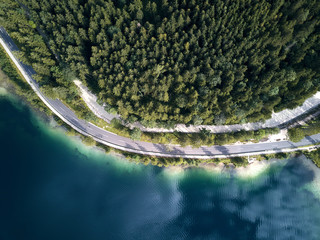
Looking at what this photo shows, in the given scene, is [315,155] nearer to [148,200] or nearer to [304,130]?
[304,130]

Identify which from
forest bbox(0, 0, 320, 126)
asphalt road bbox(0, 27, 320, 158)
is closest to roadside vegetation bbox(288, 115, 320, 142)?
asphalt road bbox(0, 27, 320, 158)

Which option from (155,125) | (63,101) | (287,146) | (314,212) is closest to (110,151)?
(155,125)

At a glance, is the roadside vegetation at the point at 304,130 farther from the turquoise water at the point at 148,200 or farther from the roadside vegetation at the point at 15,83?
the roadside vegetation at the point at 15,83

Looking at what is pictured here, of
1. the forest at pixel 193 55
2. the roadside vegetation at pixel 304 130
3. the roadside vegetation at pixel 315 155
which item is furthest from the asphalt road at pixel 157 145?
the forest at pixel 193 55

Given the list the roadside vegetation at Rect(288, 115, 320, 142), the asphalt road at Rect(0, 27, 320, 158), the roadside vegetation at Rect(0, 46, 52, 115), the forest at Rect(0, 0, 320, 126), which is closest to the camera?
the forest at Rect(0, 0, 320, 126)

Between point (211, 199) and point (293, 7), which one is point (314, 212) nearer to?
point (211, 199)

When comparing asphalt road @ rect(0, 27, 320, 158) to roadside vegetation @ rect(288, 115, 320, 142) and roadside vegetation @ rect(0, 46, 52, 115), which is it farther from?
roadside vegetation @ rect(288, 115, 320, 142)

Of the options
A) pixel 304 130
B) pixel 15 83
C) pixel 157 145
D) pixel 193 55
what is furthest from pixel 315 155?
pixel 15 83
